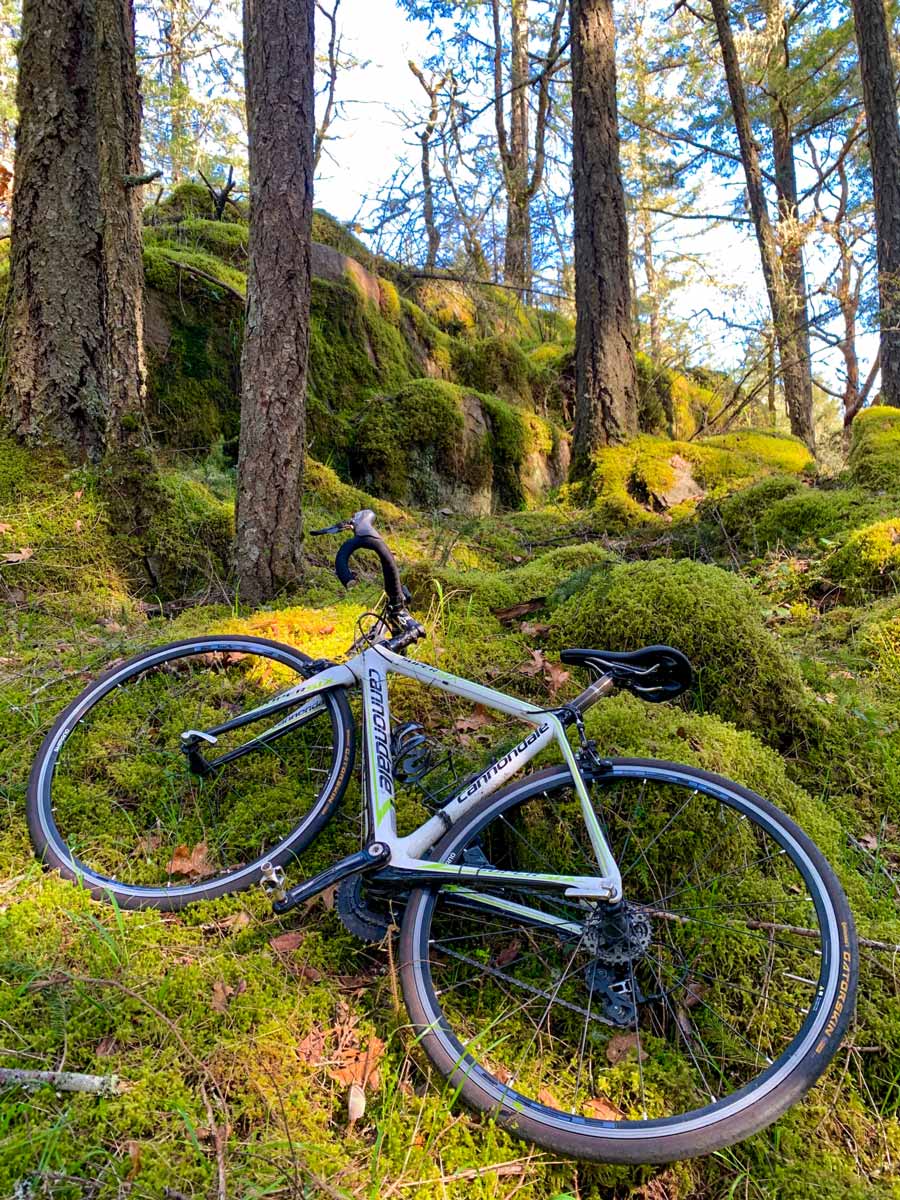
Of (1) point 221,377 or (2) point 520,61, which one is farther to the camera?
(2) point 520,61

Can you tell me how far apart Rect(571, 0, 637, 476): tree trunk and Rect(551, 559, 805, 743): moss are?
430 cm

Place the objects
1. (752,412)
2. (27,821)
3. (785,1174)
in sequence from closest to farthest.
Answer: (785,1174)
(27,821)
(752,412)

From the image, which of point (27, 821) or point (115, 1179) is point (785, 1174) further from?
point (27, 821)

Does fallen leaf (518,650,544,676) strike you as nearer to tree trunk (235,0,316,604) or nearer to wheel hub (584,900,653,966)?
wheel hub (584,900,653,966)

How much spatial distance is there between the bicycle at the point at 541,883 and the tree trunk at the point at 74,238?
2.66 m

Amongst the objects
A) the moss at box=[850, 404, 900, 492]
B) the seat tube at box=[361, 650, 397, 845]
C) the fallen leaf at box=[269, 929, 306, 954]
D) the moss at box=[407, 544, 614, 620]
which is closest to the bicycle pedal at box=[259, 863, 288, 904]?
the fallen leaf at box=[269, 929, 306, 954]

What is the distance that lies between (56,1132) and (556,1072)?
4.18 ft

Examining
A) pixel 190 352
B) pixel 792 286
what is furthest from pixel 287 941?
pixel 792 286

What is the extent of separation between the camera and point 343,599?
421 centimetres

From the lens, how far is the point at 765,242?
11508 millimetres

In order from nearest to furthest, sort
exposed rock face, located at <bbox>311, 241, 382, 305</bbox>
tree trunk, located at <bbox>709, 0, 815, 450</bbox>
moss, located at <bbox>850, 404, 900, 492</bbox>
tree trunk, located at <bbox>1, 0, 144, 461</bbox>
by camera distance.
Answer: tree trunk, located at <bbox>1, 0, 144, 461</bbox>
moss, located at <bbox>850, 404, 900, 492</bbox>
exposed rock face, located at <bbox>311, 241, 382, 305</bbox>
tree trunk, located at <bbox>709, 0, 815, 450</bbox>

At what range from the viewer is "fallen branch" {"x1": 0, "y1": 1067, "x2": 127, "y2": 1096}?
1.70 meters

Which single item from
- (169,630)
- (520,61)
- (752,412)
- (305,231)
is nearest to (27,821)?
(169,630)

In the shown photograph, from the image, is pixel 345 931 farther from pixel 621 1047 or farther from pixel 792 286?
pixel 792 286
